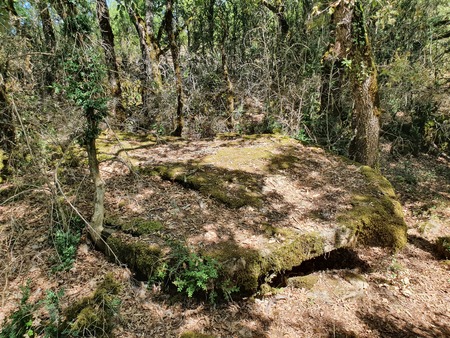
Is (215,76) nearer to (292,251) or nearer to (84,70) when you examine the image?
(84,70)

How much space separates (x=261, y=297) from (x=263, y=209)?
46.5 inches

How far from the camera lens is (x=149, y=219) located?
3.59 metres

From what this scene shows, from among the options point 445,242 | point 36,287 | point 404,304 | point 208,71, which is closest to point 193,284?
point 36,287

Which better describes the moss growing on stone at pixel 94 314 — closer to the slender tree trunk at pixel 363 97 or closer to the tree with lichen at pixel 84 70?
the tree with lichen at pixel 84 70

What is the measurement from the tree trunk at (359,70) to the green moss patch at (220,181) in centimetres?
238

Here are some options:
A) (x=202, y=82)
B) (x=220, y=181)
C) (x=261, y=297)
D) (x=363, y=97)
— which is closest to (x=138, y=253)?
(x=261, y=297)

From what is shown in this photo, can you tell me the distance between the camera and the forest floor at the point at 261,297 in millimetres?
2805

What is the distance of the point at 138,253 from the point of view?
10.2ft

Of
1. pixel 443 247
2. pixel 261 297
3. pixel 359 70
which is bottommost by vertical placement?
pixel 443 247

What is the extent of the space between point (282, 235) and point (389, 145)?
8.13 meters

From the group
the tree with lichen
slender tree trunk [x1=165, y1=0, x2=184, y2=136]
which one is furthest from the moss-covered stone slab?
slender tree trunk [x1=165, y1=0, x2=184, y2=136]

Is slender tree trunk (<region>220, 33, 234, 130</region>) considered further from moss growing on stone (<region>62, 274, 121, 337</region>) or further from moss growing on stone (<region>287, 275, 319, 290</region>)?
moss growing on stone (<region>62, 274, 121, 337</region>)

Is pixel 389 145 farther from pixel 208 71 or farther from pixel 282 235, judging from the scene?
pixel 282 235

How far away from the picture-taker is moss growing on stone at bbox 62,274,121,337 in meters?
2.43
